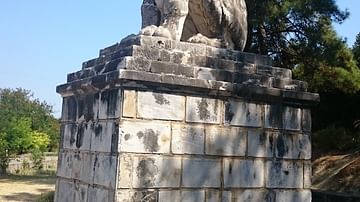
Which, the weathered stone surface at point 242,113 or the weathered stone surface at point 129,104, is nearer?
the weathered stone surface at point 129,104

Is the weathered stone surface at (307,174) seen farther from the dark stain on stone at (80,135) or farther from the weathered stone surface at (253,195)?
the dark stain on stone at (80,135)

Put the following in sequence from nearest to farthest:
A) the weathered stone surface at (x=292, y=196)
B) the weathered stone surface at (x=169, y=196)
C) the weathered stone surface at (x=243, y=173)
→ 1. the weathered stone surface at (x=169, y=196)
2. the weathered stone surface at (x=243, y=173)
3. the weathered stone surface at (x=292, y=196)

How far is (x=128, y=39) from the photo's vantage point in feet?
14.4

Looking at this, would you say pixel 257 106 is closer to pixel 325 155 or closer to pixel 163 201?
pixel 163 201

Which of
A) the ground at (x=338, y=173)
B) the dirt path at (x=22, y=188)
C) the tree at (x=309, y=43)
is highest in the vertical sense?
the tree at (x=309, y=43)

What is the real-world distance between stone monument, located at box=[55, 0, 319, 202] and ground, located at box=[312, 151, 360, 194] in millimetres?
7036

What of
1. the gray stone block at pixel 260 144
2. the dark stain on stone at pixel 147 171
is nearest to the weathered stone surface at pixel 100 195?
the dark stain on stone at pixel 147 171

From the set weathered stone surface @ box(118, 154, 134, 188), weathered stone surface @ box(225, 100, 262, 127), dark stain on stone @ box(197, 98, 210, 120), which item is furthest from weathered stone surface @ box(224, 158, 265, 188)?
weathered stone surface @ box(118, 154, 134, 188)

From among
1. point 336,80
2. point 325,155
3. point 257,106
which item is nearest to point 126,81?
point 257,106

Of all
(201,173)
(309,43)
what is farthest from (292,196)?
(309,43)

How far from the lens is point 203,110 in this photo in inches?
166

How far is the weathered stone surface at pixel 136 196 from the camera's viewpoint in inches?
147

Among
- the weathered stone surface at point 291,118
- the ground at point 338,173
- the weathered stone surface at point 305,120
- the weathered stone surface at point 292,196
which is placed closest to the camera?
the weathered stone surface at point 292,196

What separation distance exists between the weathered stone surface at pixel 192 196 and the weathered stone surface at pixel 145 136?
1.35ft
